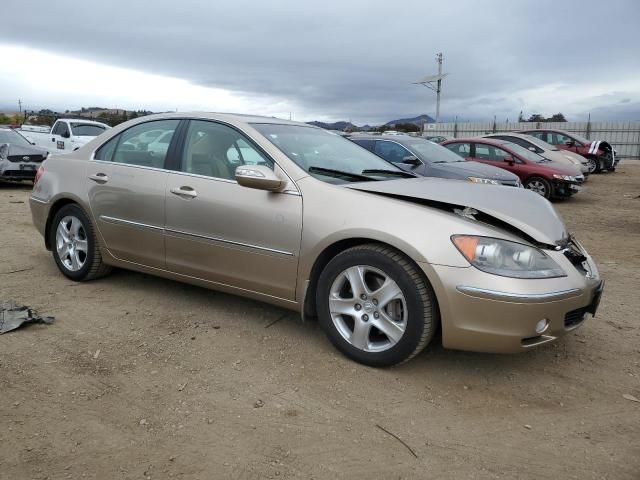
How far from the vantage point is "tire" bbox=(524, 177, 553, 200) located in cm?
1211

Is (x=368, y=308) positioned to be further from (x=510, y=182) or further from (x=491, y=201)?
A: (x=510, y=182)

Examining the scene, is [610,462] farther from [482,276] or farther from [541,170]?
[541,170]

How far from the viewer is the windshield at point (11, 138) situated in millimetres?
12736

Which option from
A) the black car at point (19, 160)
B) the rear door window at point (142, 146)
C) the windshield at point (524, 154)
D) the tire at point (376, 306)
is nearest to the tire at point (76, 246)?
the rear door window at point (142, 146)

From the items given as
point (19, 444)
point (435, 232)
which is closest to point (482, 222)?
point (435, 232)

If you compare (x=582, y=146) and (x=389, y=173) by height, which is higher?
(x=582, y=146)

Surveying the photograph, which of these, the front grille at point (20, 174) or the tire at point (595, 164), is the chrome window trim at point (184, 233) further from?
the tire at point (595, 164)

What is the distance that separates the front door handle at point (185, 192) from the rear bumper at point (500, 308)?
1.87 m

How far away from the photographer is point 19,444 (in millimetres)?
2531

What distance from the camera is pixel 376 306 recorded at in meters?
3.27

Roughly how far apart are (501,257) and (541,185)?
10078mm

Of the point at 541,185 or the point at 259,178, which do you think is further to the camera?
the point at 541,185

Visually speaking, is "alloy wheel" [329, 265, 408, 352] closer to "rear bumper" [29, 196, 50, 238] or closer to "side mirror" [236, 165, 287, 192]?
"side mirror" [236, 165, 287, 192]

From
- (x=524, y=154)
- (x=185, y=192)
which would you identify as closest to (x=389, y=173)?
(x=185, y=192)
